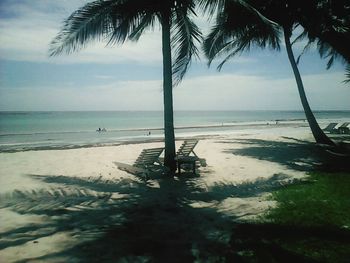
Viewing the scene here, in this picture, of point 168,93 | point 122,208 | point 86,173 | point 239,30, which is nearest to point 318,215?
point 122,208

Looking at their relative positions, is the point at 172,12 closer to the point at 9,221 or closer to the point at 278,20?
the point at 9,221

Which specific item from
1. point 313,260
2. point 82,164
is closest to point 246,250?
point 313,260

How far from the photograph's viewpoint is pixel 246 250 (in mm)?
4172

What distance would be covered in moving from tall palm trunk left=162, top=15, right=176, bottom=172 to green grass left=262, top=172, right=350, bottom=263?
3.52 meters

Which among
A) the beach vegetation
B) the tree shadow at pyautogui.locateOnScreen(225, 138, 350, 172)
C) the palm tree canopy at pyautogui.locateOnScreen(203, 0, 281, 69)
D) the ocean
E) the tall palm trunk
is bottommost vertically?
A: the ocean

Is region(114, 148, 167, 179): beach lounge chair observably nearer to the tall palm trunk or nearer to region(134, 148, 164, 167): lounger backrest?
region(134, 148, 164, 167): lounger backrest

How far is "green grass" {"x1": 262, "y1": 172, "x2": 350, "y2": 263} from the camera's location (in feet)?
13.5

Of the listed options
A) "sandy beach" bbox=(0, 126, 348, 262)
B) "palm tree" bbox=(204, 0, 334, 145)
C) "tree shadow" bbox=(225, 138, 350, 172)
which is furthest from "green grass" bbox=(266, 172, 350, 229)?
"palm tree" bbox=(204, 0, 334, 145)

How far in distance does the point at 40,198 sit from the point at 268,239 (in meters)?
4.73

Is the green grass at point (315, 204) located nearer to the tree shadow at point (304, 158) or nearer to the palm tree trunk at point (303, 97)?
the tree shadow at point (304, 158)

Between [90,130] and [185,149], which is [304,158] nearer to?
[185,149]

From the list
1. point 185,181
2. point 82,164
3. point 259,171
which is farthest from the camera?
point 82,164

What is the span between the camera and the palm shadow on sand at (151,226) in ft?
13.5

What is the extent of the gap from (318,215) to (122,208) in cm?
354
